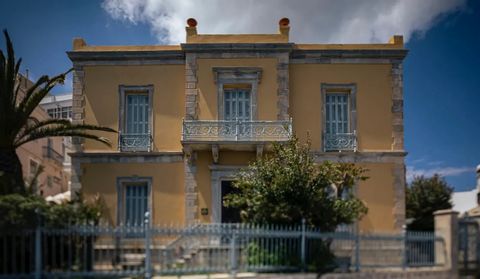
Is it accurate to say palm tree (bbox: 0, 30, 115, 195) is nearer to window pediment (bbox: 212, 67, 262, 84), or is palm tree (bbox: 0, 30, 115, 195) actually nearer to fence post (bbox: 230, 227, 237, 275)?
fence post (bbox: 230, 227, 237, 275)

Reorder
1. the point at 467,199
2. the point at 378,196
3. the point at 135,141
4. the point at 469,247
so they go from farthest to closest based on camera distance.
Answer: the point at 467,199 < the point at 135,141 < the point at 378,196 < the point at 469,247

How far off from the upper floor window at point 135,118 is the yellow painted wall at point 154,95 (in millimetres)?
185

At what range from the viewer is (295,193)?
566 inches

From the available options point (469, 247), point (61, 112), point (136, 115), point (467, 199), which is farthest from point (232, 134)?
point (61, 112)

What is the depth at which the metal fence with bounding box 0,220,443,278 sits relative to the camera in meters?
12.0

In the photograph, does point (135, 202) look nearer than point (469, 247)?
No

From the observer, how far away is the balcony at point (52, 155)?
29875 millimetres

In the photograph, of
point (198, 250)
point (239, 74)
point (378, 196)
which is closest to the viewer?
point (198, 250)

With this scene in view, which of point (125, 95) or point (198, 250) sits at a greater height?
point (125, 95)

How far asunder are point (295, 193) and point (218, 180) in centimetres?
466

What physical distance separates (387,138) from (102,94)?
1000 centimetres

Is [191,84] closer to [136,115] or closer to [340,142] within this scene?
[136,115]

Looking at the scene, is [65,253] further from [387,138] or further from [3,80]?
[387,138]

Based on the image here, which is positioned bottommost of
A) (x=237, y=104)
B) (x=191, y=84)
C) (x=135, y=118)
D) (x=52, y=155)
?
(x=52, y=155)
